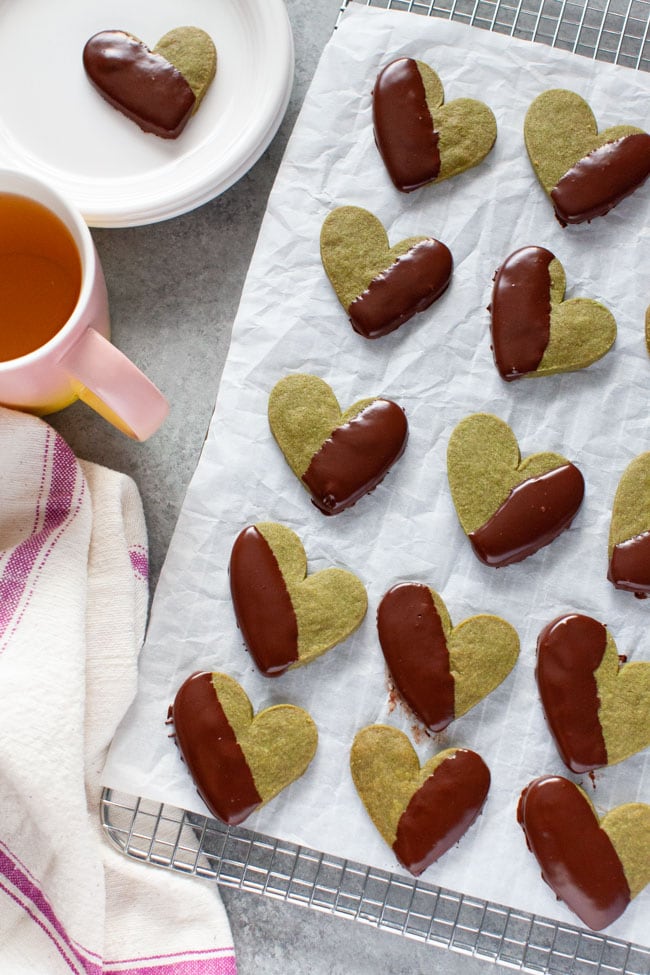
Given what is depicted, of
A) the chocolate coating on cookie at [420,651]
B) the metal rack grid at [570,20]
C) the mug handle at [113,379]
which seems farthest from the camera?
the metal rack grid at [570,20]

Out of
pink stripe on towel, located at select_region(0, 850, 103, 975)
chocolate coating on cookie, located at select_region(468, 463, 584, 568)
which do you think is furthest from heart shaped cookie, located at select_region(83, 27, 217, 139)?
pink stripe on towel, located at select_region(0, 850, 103, 975)

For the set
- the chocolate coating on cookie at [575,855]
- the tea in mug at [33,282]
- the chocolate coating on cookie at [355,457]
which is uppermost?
the tea in mug at [33,282]

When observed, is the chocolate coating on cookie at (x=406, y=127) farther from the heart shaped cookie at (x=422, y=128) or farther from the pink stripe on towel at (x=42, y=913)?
the pink stripe on towel at (x=42, y=913)

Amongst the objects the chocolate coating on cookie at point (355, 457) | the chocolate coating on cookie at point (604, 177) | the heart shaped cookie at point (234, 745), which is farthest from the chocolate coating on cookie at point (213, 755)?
the chocolate coating on cookie at point (604, 177)

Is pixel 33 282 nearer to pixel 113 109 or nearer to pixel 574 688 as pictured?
pixel 113 109

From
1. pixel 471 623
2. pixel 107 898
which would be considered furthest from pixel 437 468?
pixel 107 898

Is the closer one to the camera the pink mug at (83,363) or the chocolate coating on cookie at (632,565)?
the pink mug at (83,363)

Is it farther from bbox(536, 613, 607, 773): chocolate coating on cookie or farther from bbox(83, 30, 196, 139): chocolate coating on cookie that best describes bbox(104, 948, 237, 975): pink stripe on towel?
bbox(83, 30, 196, 139): chocolate coating on cookie
